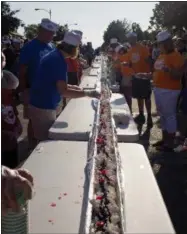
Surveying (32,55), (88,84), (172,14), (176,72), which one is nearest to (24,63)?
(32,55)

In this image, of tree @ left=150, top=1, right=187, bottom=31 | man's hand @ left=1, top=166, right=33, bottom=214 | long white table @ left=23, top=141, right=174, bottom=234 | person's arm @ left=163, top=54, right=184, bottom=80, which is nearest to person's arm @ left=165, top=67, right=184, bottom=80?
person's arm @ left=163, top=54, right=184, bottom=80

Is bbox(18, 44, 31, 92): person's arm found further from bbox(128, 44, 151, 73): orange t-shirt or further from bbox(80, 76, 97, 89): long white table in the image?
bbox(128, 44, 151, 73): orange t-shirt

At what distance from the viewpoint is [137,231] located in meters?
1.99

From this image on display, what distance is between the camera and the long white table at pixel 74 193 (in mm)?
2045

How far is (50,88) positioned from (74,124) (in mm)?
546

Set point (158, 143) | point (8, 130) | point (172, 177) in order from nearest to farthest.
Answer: point (8, 130)
point (172, 177)
point (158, 143)

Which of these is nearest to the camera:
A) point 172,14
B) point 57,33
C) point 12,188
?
point 12,188

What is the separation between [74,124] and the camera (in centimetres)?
437

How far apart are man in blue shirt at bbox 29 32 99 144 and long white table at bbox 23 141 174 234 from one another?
2.71 feet

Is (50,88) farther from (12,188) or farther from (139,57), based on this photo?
(139,57)

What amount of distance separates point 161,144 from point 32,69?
232 centimetres

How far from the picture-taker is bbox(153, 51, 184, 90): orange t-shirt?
5.32 meters

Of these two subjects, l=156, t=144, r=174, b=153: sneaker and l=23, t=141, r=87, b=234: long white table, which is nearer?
l=23, t=141, r=87, b=234: long white table

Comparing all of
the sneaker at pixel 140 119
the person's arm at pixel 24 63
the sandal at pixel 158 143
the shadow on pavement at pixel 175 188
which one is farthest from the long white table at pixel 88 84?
the shadow on pavement at pixel 175 188
